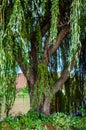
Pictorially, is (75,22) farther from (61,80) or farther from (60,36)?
(61,80)

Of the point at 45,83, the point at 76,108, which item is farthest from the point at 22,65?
the point at 76,108

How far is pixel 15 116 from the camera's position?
14.0 ft

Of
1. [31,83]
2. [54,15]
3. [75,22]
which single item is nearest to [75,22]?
[75,22]

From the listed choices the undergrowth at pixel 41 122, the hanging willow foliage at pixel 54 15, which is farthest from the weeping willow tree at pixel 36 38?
the undergrowth at pixel 41 122

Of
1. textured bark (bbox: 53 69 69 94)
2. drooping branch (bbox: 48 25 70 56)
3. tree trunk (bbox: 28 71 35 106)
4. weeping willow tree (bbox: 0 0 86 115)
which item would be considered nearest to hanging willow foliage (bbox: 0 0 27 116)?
weeping willow tree (bbox: 0 0 86 115)

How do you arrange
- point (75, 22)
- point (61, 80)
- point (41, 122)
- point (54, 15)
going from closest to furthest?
point (75, 22) < point (54, 15) < point (41, 122) < point (61, 80)

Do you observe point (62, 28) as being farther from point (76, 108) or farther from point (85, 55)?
point (76, 108)

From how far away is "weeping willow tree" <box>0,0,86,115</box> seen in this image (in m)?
3.61

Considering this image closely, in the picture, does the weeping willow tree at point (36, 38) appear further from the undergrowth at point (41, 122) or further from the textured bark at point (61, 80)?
the undergrowth at point (41, 122)

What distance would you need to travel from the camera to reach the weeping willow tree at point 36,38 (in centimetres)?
361

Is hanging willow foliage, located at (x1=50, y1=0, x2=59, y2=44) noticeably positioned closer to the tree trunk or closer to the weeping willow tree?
the weeping willow tree

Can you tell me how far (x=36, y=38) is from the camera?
4.07 metres

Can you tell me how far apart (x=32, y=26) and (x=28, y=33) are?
0.14 m

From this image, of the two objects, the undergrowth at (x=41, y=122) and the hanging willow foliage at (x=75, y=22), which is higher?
the hanging willow foliage at (x=75, y=22)
